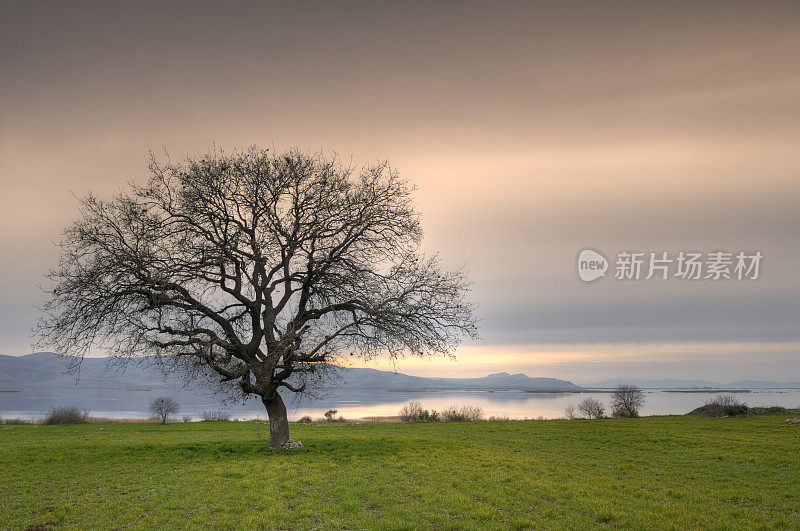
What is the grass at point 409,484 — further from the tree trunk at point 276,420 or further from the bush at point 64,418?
A: the bush at point 64,418

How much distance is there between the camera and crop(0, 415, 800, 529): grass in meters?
11.7

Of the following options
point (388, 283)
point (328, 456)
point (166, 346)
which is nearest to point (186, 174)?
point (166, 346)

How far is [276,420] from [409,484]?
9324 millimetres

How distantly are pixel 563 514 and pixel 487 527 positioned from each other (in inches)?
95.5

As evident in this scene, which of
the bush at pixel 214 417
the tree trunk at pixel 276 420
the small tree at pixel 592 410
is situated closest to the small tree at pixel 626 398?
the small tree at pixel 592 410

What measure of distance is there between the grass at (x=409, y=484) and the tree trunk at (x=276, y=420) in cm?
76

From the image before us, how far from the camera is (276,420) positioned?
72.9ft

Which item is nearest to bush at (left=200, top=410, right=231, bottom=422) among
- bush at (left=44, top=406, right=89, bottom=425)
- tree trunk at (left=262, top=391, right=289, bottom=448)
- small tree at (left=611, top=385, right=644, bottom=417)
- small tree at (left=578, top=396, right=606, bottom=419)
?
bush at (left=44, top=406, right=89, bottom=425)

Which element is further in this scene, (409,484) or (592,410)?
(592,410)

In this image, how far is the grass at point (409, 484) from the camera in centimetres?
1174

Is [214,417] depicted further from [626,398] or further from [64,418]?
[626,398]

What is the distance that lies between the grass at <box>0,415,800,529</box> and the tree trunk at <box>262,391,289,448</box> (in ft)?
2.50

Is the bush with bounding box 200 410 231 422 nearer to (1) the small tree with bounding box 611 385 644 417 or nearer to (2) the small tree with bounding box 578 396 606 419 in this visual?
(2) the small tree with bounding box 578 396 606 419

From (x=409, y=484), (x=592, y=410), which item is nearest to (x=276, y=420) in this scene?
(x=409, y=484)
